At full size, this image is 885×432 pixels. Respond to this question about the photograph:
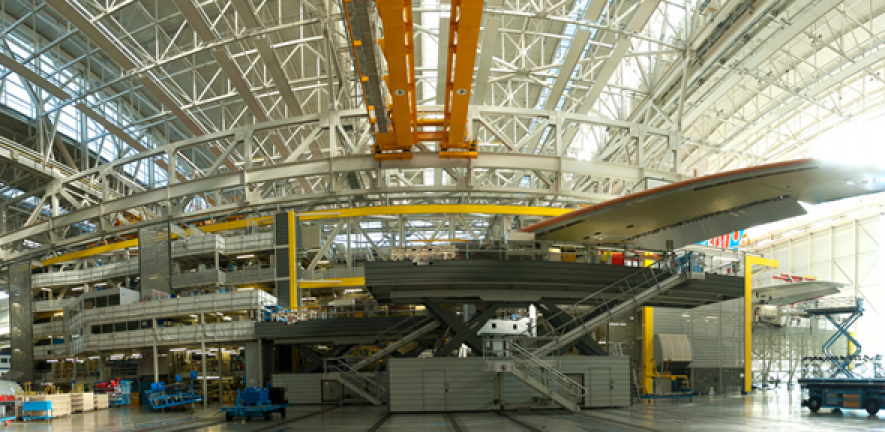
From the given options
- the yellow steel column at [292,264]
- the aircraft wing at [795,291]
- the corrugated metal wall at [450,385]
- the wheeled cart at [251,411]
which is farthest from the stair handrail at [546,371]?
the aircraft wing at [795,291]

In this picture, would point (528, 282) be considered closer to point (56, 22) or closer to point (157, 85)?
point (157, 85)

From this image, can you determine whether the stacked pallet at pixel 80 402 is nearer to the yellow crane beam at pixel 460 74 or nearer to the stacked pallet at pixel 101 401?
the stacked pallet at pixel 101 401

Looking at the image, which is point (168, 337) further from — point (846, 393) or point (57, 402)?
point (846, 393)

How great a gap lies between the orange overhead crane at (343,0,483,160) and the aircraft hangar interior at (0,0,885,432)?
12cm

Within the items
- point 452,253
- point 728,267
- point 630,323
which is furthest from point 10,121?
point 728,267

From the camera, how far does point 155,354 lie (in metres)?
37.0

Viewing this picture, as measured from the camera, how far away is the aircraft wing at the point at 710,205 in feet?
61.9

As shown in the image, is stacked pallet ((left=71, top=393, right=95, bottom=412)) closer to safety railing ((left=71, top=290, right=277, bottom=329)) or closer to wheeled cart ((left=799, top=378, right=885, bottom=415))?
safety railing ((left=71, top=290, right=277, bottom=329))

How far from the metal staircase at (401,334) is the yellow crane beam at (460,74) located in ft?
26.2

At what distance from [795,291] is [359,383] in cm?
3191

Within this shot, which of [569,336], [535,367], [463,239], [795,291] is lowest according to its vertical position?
[535,367]

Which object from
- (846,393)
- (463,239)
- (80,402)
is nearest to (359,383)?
(463,239)

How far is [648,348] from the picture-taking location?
3684cm

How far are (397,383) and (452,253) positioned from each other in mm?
5110
